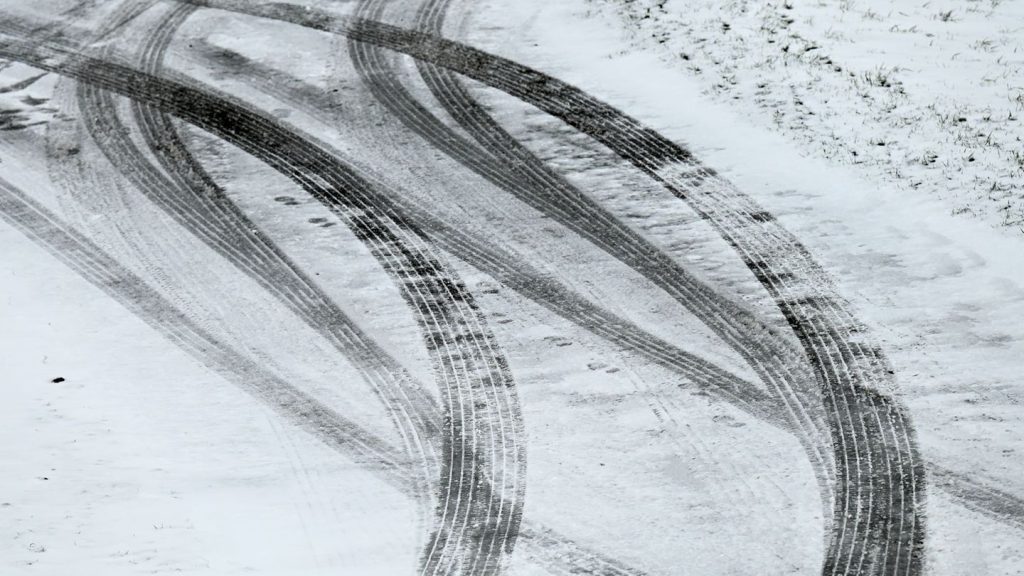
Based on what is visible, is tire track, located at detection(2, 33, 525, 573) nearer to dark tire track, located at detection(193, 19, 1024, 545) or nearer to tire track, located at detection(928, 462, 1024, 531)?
dark tire track, located at detection(193, 19, 1024, 545)

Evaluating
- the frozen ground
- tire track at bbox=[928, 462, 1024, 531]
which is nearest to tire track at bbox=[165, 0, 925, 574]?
the frozen ground

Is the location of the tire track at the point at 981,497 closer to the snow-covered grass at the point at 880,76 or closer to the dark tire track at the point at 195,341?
the snow-covered grass at the point at 880,76

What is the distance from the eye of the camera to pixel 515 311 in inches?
416

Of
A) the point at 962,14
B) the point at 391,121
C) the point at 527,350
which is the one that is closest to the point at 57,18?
the point at 391,121

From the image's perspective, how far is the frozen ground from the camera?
8.45 m

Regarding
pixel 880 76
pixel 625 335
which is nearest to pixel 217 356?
pixel 625 335

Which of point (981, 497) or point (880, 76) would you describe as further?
point (880, 76)

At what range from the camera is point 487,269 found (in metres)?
11.1

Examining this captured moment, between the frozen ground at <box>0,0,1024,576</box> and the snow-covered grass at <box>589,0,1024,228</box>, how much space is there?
0.05 m

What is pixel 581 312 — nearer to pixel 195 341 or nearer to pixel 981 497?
pixel 195 341

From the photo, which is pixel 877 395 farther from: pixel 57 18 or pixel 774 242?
pixel 57 18

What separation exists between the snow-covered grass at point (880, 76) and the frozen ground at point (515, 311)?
5 cm

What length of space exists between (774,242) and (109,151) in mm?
7748

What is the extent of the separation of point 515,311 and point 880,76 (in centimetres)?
593
